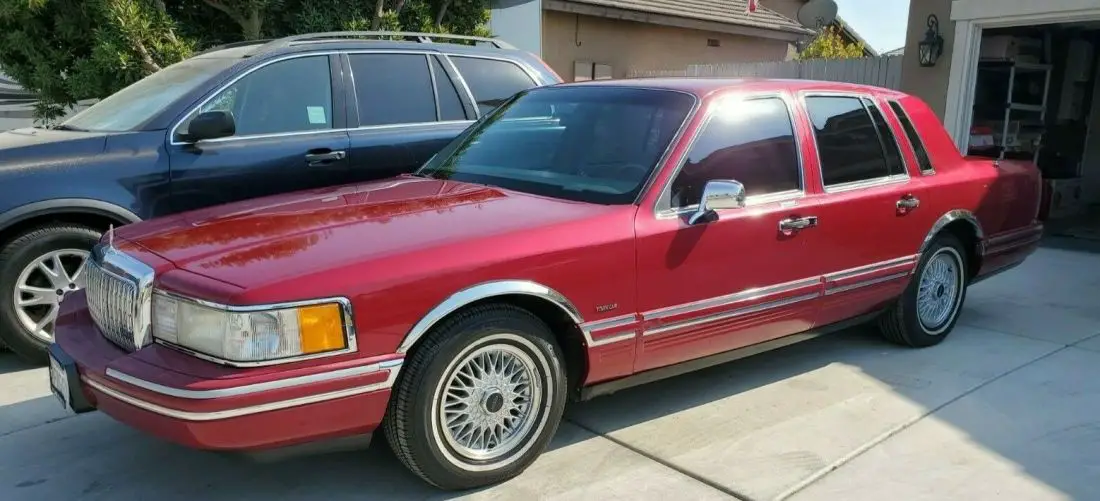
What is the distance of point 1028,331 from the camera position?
214 inches

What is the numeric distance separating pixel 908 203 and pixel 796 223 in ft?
3.35

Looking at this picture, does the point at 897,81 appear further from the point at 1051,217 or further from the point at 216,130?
the point at 216,130

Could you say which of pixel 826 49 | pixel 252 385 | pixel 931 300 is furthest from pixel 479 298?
pixel 826 49

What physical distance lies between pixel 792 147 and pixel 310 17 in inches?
263

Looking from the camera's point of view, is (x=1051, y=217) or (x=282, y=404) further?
(x=1051, y=217)

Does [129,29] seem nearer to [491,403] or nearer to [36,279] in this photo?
[36,279]

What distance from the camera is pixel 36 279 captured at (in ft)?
14.5

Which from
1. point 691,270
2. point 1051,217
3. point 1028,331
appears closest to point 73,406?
point 691,270

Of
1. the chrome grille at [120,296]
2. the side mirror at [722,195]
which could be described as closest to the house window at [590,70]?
the side mirror at [722,195]

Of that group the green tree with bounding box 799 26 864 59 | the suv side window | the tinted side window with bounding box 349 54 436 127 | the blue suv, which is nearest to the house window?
the green tree with bounding box 799 26 864 59

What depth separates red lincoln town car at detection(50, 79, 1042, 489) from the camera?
8.70 ft

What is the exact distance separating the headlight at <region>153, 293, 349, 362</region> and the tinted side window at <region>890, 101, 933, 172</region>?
3.60 meters

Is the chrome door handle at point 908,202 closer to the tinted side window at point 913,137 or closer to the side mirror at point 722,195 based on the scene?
the tinted side window at point 913,137

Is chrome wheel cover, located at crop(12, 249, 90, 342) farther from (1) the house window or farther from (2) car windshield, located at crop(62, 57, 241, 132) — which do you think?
(1) the house window
